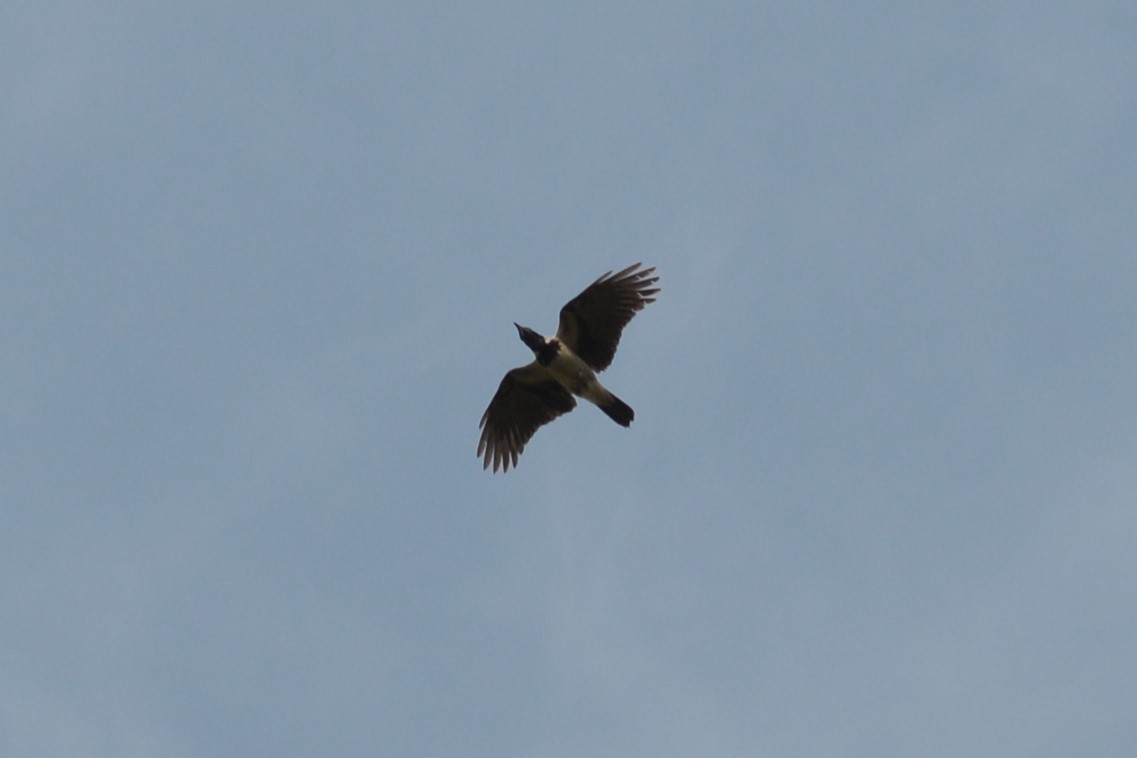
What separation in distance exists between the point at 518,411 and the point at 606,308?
2.63 metres

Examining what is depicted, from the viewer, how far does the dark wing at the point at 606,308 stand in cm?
2675

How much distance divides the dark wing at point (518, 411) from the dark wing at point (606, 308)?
3.32 feet

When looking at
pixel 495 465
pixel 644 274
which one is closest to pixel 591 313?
pixel 644 274

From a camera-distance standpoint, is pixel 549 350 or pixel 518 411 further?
pixel 518 411

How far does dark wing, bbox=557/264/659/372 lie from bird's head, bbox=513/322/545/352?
0.48 m

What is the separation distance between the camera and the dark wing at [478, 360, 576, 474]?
27844 mm

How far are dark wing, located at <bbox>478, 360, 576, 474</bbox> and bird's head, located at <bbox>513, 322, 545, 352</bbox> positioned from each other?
2.01 feet

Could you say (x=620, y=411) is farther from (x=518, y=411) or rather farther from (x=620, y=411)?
(x=518, y=411)

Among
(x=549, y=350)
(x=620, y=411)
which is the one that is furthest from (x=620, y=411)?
(x=549, y=350)

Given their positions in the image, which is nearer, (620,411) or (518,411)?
(620,411)

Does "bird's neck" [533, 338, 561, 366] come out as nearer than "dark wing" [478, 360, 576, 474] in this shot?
Yes

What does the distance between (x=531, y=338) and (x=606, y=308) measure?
1.24m

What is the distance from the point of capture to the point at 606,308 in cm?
2683

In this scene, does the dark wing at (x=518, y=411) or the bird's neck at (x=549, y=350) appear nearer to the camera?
the bird's neck at (x=549, y=350)
